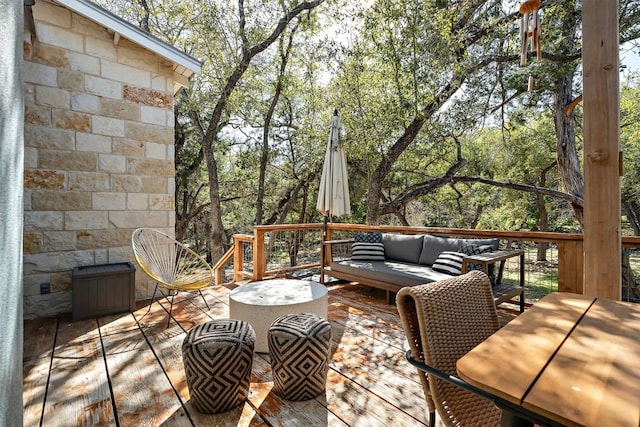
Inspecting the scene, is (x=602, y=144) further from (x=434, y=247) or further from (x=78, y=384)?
(x=78, y=384)

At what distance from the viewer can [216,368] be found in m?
1.85

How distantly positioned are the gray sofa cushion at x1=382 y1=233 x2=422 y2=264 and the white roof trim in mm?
3451

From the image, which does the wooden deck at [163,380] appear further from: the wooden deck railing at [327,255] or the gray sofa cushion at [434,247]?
the wooden deck railing at [327,255]

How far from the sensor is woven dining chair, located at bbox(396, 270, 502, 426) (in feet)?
3.88

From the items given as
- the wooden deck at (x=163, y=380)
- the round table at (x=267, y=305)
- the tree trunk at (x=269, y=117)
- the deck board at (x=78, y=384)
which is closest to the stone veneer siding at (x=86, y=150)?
the wooden deck at (x=163, y=380)

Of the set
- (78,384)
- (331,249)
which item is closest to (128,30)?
(78,384)

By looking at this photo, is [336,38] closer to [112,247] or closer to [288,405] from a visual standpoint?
[112,247]

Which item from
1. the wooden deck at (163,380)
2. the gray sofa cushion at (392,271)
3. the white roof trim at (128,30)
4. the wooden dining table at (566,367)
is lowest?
the wooden deck at (163,380)

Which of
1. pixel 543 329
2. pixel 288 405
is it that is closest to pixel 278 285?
pixel 288 405

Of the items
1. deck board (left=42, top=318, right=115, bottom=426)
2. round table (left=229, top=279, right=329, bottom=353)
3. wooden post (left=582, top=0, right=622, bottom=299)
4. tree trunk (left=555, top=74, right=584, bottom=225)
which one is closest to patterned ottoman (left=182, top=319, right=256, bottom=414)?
deck board (left=42, top=318, right=115, bottom=426)

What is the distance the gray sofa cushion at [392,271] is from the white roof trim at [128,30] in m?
3.23

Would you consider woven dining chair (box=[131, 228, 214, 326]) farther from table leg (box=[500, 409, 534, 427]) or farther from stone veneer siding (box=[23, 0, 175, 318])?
table leg (box=[500, 409, 534, 427])

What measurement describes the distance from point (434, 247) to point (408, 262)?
0.44 metres

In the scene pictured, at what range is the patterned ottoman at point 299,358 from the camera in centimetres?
201
